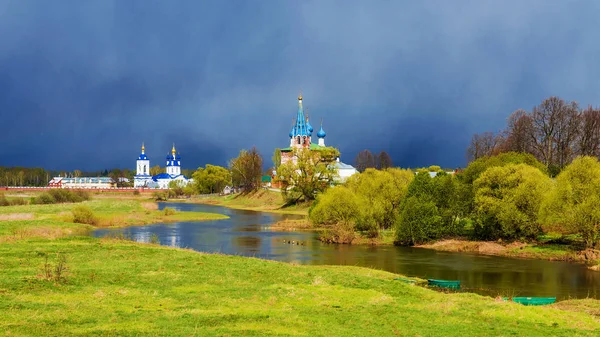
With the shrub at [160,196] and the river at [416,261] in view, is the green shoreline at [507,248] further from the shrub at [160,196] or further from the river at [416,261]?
the shrub at [160,196]

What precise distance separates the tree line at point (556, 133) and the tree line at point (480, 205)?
85.7 ft

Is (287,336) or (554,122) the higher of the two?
(554,122)

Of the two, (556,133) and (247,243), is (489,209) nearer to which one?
(247,243)

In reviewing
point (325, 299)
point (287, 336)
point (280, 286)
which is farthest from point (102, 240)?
point (287, 336)

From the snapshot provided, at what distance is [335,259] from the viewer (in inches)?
1553

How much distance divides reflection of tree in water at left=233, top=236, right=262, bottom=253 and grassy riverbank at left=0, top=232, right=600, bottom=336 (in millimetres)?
16992

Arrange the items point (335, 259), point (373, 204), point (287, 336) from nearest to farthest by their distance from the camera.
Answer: point (287, 336)
point (335, 259)
point (373, 204)

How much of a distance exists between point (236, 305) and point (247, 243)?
2986 cm

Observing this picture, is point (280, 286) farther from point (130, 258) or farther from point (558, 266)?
point (558, 266)

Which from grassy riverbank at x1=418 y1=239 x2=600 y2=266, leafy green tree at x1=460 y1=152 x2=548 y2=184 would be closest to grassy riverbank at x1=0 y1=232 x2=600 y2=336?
grassy riverbank at x1=418 y1=239 x2=600 y2=266

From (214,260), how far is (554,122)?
63.8 metres

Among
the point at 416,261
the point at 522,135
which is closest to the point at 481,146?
the point at 522,135

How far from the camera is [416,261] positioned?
129ft

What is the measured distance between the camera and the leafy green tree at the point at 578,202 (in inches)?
1613
